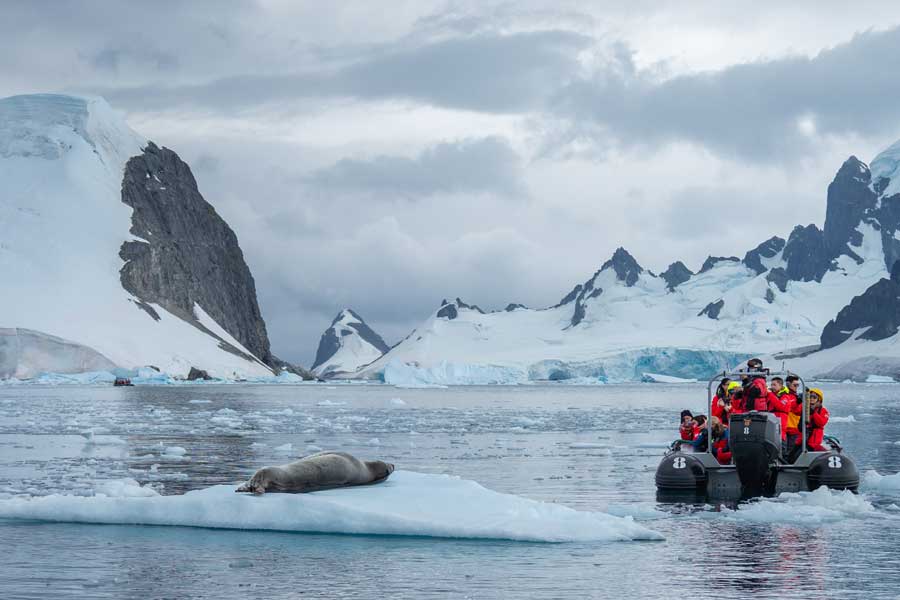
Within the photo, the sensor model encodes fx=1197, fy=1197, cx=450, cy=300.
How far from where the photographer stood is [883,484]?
26000 mm

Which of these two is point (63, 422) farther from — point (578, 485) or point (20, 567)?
point (20, 567)

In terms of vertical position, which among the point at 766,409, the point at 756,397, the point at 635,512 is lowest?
the point at 635,512

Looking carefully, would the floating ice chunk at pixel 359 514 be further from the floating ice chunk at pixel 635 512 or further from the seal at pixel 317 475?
the floating ice chunk at pixel 635 512

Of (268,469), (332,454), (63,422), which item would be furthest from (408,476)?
(63,422)

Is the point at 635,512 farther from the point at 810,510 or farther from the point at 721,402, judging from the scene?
the point at 721,402

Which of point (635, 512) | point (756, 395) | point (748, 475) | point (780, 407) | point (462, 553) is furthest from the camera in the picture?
point (780, 407)

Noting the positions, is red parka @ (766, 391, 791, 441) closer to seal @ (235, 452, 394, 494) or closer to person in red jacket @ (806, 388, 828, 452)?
person in red jacket @ (806, 388, 828, 452)

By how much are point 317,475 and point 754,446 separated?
9.03 m

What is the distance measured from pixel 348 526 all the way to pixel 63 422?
37.9 m

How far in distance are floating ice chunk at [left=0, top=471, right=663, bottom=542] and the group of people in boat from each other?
6979 millimetres

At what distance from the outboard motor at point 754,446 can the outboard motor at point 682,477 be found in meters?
0.79

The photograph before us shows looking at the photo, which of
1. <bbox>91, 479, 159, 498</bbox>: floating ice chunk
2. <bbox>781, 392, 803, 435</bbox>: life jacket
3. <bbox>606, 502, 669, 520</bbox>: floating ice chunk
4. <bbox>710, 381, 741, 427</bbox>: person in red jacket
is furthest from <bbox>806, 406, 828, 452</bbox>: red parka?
<bbox>91, 479, 159, 498</bbox>: floating ice chunk

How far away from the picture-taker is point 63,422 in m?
51.8

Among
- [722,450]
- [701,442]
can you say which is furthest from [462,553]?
[701,442]
